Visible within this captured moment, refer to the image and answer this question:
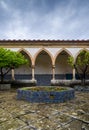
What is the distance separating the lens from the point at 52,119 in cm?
693

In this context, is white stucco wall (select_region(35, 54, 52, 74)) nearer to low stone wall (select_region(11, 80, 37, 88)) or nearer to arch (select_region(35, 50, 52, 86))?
arch (select_region(35, 50, 52, 86))

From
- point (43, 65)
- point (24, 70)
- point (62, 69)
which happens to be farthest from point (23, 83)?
point (62, 69)

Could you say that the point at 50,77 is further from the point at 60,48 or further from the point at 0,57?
the point at 0,57

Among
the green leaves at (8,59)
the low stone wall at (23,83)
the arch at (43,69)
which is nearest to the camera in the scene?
the green leaves at (8,59)

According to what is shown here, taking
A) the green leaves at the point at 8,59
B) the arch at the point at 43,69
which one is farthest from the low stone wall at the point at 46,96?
the arch at the point at 43,69

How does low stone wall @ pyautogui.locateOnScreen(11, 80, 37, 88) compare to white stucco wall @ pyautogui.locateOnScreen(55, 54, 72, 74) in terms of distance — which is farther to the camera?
white stucco wall @ pyautogui.locateOnScreen(55, 54, 72, 74)

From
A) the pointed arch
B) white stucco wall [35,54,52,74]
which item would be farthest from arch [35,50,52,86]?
the pointed arch

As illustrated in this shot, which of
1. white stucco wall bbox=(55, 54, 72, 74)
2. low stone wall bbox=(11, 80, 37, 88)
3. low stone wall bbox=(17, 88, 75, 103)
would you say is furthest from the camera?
white stucco wall bbox=(55, 54, 72, 74)

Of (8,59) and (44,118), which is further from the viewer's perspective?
(8,59)

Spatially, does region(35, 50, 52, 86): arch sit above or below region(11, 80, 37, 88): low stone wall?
above

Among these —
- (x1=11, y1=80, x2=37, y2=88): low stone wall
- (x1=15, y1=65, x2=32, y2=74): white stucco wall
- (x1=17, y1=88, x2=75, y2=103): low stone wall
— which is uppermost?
(x1=15, y1=65, x2=32, y2=74): white stucco wall

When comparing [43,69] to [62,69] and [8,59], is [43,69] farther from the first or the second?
[8,59]

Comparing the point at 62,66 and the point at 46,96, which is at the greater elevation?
→ the point at 62,66

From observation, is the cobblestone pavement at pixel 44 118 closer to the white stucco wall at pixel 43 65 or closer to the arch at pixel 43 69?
the arch at pixel 43 69
